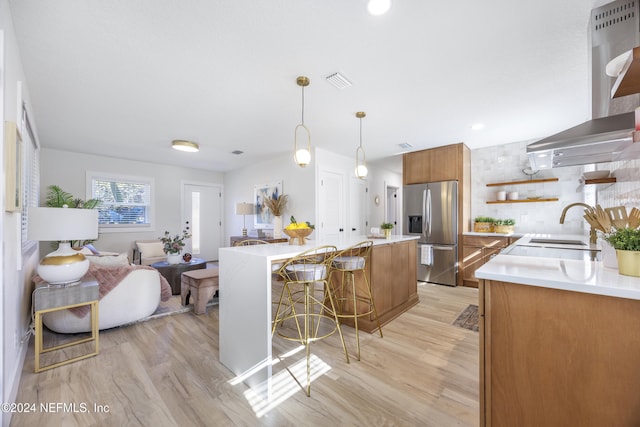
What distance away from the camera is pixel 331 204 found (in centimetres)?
489

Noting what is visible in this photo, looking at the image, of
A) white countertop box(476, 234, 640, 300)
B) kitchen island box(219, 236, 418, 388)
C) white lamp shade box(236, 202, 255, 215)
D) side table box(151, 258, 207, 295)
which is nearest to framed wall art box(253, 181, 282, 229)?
white lamp shade box(236, 202, 255, 215)

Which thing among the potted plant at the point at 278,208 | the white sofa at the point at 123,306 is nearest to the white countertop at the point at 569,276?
the white sofa at the point at 123,306

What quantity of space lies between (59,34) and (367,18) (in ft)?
6.88

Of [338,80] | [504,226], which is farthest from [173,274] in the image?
[504,226]

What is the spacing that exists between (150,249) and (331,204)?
3.63 metres

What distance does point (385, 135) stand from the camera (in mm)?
3920

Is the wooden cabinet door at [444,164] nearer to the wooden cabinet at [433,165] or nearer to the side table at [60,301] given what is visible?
the wooden cabinet at [433,165]

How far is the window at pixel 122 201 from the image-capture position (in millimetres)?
5070

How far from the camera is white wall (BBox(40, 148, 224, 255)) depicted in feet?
15.2

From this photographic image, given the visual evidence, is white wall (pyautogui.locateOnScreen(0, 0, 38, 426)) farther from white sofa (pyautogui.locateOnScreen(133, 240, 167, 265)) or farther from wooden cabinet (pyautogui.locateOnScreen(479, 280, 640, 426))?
white sofa (pyautogui.locateOnScreen(133, 240, 167, 265))

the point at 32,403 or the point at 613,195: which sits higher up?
the point at 613,195

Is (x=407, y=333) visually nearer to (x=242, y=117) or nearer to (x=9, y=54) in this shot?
(x=242, y=117)

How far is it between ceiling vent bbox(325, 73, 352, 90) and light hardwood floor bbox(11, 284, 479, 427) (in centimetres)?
237

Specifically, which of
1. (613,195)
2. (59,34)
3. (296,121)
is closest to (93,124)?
(59,34)
